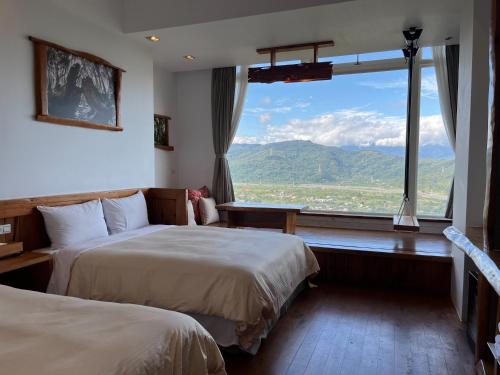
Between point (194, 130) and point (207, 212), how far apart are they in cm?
139

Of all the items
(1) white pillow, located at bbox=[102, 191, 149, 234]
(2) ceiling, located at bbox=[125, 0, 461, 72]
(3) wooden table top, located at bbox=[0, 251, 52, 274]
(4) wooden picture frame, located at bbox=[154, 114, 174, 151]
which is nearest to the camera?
(3) wooden table top, located at bbox=[0, 251, 52, 274]

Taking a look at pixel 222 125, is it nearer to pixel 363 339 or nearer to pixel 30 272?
pixel 30 272

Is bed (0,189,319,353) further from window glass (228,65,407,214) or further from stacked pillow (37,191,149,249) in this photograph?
window glass (228,65,407,214)

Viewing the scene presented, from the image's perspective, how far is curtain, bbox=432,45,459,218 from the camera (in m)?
4.10

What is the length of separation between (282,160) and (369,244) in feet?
6.54

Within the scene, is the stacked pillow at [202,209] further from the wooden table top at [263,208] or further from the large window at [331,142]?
the large window at [331,142]

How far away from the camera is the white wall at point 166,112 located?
16.5 feet

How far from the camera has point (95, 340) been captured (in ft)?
3.96

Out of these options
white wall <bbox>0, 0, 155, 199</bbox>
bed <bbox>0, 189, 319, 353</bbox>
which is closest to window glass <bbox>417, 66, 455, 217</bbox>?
bed <bbox>0, 189, 319, 353</bbox>

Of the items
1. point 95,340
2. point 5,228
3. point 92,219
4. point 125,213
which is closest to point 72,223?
point 92,219

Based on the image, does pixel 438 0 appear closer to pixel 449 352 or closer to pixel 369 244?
pixel 369 244

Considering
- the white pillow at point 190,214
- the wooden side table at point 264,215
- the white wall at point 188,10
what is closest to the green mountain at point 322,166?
the wooden side table at point 264,215

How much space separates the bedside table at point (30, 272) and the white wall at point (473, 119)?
3.12 m

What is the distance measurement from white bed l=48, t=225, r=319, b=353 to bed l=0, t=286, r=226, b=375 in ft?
1.95
